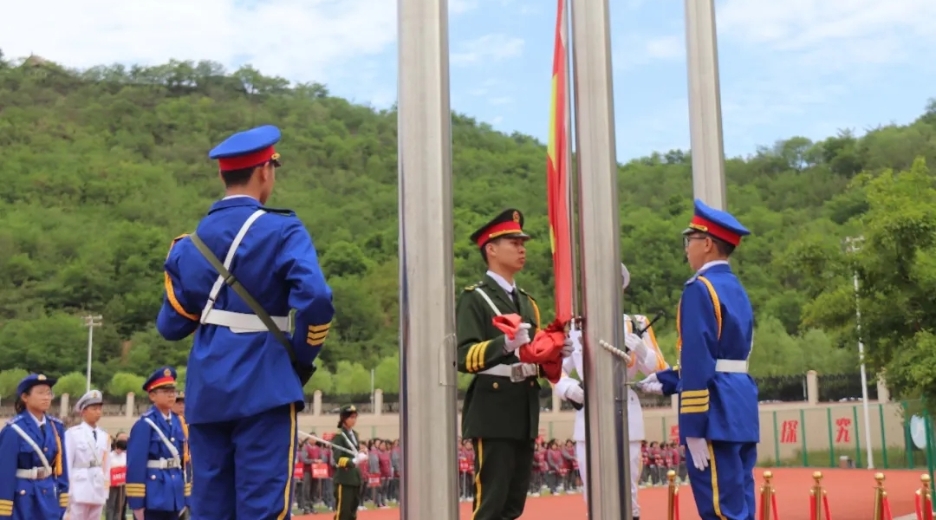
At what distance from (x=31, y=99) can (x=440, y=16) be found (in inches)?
4340

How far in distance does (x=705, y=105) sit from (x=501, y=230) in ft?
4.42

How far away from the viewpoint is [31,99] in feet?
346

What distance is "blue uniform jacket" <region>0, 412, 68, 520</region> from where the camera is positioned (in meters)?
8.61

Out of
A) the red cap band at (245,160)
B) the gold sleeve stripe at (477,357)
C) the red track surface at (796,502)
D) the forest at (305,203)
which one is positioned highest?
the forest at (305,203)

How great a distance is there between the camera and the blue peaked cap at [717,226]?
18.0 ft

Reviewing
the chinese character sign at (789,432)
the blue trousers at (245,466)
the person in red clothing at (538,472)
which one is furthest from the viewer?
the chinese character sign at (789,432)

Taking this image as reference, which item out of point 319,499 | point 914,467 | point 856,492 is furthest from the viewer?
point 914,467

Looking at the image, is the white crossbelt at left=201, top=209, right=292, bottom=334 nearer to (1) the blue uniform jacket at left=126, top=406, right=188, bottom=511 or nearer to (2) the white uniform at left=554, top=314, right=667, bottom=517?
(2) the white uniform at left=554, top=314, right=667, bottom=517

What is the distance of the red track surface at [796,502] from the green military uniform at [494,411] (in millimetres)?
7663

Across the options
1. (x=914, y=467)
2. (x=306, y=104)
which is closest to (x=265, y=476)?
(x=914, y=467)

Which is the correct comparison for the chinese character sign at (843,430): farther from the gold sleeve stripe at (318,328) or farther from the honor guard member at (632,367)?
the gold sleeve stripe at (318,328)

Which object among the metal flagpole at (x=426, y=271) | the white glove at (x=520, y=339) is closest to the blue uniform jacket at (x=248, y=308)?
the metal flagpole at (x=426, y=271)

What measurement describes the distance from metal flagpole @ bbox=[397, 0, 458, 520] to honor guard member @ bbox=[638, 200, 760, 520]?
53.7 inches

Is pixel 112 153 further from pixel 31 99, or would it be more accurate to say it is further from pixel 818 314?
pixel 818 314
